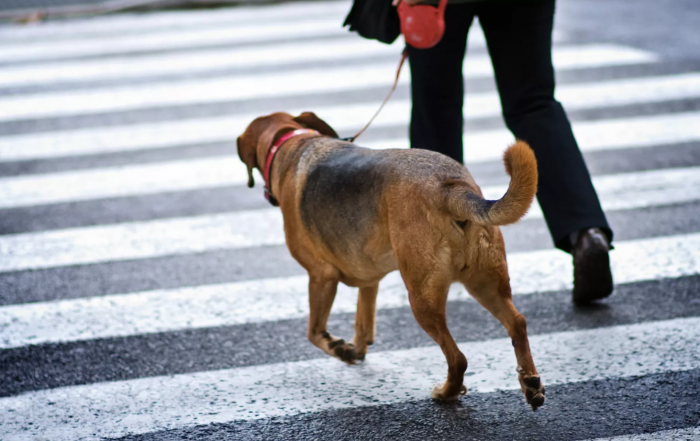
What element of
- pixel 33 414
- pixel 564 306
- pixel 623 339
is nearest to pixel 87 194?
pixel 33 414

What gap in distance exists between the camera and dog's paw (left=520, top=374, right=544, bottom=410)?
2682 mm

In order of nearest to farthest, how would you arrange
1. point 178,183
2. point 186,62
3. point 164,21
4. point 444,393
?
point 444,393, point 178,183, point 186,62, point 164,21

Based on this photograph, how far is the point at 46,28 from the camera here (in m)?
10.6

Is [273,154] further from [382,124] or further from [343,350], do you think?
[382,124]

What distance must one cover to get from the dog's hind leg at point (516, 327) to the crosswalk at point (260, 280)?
11 cm

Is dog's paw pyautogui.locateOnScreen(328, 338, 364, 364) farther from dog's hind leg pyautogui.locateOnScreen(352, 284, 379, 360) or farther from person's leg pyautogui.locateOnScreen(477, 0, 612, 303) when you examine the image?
person's leg pyautogui.locateOnScreen(477, 0, 612, 303)

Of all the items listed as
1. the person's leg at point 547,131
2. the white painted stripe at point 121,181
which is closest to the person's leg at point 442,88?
the person's leg at point 547,131

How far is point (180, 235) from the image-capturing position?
186 inches

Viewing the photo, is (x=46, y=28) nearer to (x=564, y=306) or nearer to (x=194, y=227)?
(x=194, y=227)

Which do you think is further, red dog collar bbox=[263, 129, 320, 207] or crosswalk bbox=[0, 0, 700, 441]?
red dog collar bbox=[263, 129, 320, 207]

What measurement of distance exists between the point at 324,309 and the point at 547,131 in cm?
127

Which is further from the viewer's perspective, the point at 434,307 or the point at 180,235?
the point at 180,235

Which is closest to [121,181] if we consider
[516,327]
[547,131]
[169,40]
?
[547,131]

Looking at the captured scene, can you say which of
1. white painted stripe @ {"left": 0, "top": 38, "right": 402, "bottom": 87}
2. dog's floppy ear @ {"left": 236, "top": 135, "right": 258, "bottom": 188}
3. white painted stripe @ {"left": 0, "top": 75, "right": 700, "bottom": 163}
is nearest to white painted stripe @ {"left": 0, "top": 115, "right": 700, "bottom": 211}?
white painted stripe @ {"left": 0, "top": 75, "right": 700, "bottom": 163}
